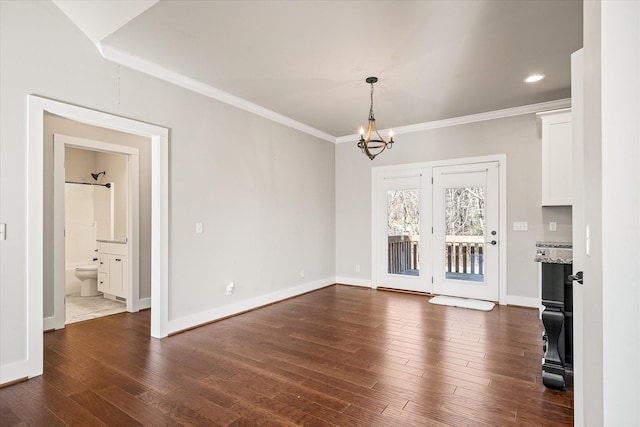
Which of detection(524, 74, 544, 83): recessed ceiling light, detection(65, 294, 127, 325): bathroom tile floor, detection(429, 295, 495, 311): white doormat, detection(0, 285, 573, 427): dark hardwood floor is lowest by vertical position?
detection(65, 294, 127, 325): bathroom tile floor

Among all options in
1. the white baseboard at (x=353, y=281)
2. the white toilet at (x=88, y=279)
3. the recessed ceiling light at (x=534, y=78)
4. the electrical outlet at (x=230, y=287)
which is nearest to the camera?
the recessed ceiling light at (x=534, y=78)

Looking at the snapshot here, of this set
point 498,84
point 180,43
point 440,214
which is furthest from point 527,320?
point 180,43

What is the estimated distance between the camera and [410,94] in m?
4.19

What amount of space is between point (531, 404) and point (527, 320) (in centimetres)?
215

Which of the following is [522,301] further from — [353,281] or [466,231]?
[353,281]

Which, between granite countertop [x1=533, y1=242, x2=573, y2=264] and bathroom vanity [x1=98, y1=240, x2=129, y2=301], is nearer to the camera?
granite countertop [x1=533, y1=242, x2=573, y2=264]

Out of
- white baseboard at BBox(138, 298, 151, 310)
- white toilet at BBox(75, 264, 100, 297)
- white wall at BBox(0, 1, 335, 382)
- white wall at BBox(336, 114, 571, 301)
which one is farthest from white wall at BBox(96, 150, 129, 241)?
white wall at BBox(336, 114, 571, 301)

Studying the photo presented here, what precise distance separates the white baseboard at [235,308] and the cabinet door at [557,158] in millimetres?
3684

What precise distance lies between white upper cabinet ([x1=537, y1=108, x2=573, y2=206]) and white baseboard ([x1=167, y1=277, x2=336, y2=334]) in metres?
3.68

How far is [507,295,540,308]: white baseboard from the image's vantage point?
459 cm

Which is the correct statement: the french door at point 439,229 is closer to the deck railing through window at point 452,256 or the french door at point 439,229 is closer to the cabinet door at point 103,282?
the deck railing through window at point 452,256

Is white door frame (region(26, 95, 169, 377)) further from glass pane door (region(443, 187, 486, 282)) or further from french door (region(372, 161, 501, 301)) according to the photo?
glass pane door (region(443, 187, 486, 282))

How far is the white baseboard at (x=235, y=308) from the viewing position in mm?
3725

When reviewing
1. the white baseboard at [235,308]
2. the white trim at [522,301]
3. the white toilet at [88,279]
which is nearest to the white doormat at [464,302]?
the white trim at [522,301]
